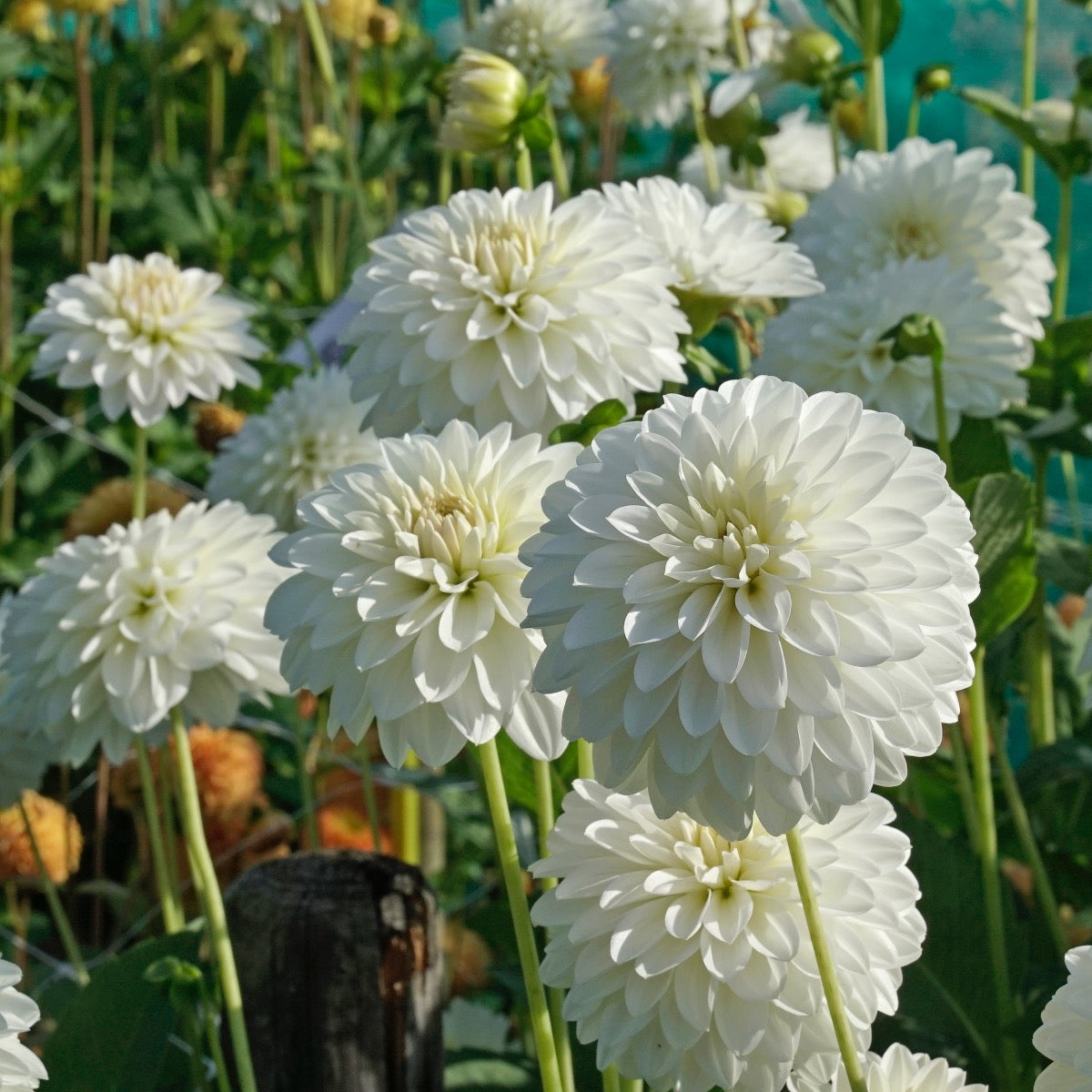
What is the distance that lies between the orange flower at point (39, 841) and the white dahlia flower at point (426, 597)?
2.90 ft

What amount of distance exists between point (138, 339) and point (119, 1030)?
580mm

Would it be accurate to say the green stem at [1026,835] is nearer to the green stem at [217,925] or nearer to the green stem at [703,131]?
the green stem at [217,925]

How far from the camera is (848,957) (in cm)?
72

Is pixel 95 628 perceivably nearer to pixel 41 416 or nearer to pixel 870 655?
pixel 870 655

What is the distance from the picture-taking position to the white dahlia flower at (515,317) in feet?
3.03

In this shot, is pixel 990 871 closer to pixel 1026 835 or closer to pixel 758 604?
pixel 1026 835

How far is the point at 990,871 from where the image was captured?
942 mm

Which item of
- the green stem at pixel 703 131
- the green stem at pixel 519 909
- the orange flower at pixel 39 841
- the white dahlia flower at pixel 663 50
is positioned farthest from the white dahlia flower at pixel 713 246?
the orange flower at pixel 39 841

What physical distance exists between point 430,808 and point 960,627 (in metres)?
1.33

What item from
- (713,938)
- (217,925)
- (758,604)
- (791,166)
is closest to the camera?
(758,604)

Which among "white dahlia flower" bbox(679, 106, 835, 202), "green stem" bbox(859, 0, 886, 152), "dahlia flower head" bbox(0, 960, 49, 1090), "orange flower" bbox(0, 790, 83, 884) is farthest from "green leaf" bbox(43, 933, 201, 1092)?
"white dahlia flower" bbox(679, 106, 835, 202)

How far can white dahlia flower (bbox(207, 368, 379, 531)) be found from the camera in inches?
52.6

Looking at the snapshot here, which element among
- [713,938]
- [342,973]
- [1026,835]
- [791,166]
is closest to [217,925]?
[342,973]

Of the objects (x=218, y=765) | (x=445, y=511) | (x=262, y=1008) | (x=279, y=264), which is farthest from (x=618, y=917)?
(x=279, y=264)
